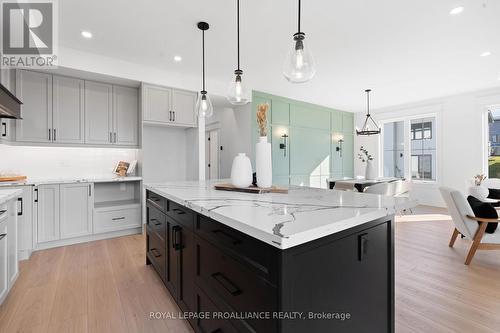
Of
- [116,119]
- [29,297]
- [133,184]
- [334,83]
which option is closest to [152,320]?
[29,297]

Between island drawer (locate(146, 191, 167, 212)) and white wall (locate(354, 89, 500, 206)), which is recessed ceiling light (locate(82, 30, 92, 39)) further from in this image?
white wall (locate(354, 89, 500, 206))

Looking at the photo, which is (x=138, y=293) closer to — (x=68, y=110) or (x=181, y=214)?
(x=181, y=214)

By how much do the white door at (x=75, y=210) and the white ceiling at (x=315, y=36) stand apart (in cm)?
198

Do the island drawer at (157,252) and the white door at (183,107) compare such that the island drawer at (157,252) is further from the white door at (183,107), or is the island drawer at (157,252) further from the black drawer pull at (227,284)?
the white door at (183,107)

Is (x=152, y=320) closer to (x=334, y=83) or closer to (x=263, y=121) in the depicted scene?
(x=263, y=121)

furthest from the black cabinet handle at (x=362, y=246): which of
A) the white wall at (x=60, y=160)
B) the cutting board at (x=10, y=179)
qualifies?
the white wall at (x=60, y=160)

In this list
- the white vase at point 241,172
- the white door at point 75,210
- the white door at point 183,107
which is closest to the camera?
the white vase at point 241,172

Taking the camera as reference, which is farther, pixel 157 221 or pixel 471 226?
pixel 471 226

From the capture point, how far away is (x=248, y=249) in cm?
99

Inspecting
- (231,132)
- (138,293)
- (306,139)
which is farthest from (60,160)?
(306,139)

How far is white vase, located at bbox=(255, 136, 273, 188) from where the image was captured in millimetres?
1770

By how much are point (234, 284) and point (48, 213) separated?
3.38 meters

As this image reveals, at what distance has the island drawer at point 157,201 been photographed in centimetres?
204

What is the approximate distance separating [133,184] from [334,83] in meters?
4.39
